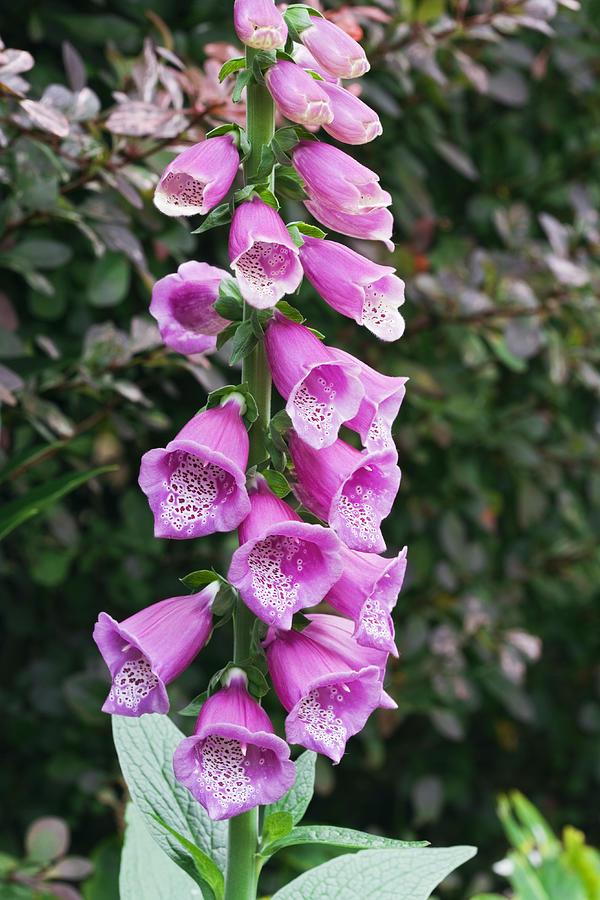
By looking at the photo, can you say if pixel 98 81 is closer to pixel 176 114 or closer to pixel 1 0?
pixel 1 0

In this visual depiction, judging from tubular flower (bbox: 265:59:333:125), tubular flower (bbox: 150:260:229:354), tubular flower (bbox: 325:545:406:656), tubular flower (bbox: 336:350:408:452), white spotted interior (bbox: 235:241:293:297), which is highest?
tubular flower (bbox: 265:59:333:125)

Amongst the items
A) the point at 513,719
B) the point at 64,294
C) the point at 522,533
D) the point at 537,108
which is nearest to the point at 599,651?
the point at 513,719

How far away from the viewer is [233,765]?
2.12 ft

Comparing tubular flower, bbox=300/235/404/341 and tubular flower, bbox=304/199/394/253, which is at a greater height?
tubular flower, bbox=304/199/394/253

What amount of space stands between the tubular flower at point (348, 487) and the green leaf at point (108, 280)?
0.63 meters

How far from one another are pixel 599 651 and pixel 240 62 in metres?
1.87

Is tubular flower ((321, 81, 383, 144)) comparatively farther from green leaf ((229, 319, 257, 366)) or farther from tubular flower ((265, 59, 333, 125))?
green leaf ((229, 319, 257, 366))

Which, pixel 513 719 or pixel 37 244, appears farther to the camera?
pixel 513 719

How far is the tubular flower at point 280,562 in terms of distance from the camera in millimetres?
623

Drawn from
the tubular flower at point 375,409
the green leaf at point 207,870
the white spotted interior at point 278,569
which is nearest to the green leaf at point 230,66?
the tubular flower at point 375,409

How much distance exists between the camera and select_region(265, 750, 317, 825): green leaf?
0.76 meters

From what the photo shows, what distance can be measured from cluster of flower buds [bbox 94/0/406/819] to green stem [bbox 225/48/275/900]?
14mm

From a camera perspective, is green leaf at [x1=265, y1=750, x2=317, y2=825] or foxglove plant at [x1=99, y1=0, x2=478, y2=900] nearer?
foxglove plant at [x1=99, y1=0, x2=478, y2=900]

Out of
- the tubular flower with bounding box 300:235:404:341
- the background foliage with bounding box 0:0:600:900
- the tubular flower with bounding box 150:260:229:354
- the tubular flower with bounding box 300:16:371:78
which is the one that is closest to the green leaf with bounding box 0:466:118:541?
Answer: the background foliage with bounding box 0:0:600:900
